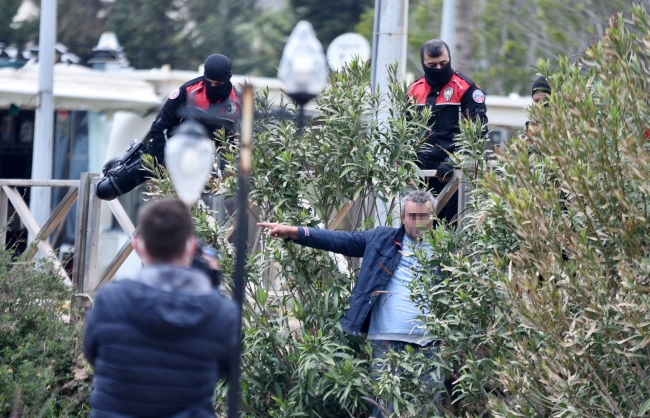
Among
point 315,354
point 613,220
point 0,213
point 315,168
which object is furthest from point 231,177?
point 0,213

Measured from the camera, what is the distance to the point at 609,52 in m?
Result: 4.34

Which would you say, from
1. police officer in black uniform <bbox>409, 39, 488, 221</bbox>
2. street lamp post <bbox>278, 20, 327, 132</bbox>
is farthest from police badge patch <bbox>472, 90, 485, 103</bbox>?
street lamp post <bbox>278, 20, 327, 132</bbox>

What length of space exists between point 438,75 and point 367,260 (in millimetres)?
1669

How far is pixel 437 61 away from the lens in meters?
6.55

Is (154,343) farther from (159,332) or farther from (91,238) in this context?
(91,238)

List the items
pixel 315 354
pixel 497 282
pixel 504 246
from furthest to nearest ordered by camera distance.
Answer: pixel 315 354 → pixel 504 246 → pixel 497 282

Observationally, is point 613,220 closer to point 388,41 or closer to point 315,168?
point 315,168

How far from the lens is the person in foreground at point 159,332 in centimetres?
305

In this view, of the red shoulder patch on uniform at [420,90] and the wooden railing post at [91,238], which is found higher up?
the red shoulder patch on uniform at [420,90]

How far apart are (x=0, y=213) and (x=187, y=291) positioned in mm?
6131

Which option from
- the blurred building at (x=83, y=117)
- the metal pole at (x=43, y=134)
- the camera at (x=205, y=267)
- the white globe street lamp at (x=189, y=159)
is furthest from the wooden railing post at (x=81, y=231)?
the white globe street lamp at (x=189, y=159)

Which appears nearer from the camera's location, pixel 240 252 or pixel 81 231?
pixel 240 252

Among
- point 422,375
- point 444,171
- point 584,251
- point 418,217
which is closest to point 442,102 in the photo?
point 444,171

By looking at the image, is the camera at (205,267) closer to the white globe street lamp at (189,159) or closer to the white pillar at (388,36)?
the white globe street lamp at (189,159)
